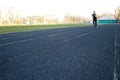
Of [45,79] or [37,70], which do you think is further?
[37,70]

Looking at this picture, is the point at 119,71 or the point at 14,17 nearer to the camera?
the point at 119,71

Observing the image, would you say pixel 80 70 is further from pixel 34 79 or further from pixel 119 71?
pixel 34 79

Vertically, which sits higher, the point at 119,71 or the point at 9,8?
the point at 9,8

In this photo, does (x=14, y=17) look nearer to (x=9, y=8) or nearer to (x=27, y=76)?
(x=9, y=8)

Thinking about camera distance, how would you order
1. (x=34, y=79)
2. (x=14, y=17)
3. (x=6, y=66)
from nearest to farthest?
1. (x=34, y=79)
2. (x=6, y=66)
3. (x=14, y=17)

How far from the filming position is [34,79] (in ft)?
13.6

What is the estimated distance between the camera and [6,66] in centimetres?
551

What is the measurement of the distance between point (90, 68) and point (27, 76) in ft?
5.36

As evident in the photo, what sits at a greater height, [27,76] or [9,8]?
[9,8]

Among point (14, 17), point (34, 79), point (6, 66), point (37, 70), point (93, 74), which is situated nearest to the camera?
point (34, 79)

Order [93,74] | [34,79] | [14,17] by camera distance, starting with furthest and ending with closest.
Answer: [14,17] → [93,74] → [34,79]

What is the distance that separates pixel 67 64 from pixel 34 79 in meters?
1.71

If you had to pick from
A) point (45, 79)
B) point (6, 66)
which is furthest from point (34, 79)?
point (6, 66)

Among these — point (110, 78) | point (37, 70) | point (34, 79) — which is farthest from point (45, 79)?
point (110, 78)
